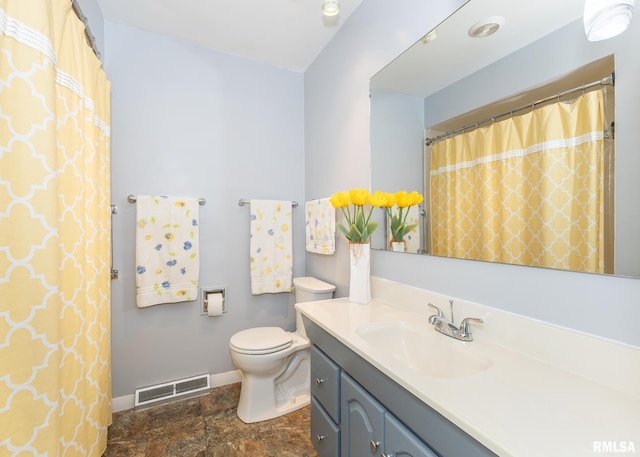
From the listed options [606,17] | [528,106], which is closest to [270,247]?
[528,106]

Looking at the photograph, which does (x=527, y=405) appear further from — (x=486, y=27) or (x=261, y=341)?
(x=261, y=341)

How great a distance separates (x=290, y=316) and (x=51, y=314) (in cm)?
170

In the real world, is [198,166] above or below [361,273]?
above

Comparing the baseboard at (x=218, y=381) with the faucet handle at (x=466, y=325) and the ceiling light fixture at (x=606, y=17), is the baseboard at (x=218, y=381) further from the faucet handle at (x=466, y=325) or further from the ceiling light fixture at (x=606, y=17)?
the ceiling light fixture at (x=606, y=17)

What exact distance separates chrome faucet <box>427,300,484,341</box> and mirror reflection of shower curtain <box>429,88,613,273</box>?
236 millimetres

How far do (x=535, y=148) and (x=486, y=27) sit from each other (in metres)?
0.53

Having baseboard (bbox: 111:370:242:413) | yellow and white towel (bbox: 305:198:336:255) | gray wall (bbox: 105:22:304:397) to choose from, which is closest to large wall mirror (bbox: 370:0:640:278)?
yellow and white towel (bbox: 305:198:336:255)

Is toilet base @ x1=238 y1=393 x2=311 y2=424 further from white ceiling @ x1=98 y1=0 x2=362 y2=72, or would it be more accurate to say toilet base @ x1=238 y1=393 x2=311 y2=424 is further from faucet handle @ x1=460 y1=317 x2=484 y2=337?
white ceiling @ x1=98 y1=0 x2=362 y2=72

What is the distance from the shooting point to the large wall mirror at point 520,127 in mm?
735

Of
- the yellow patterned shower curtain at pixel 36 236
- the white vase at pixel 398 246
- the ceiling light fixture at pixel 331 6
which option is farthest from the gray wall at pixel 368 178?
the yellow patterned shower curtain at pixel 36 236

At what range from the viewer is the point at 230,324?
2137 millimetres

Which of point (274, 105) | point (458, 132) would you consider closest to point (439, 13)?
point (458, 132)

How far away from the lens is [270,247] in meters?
2.17

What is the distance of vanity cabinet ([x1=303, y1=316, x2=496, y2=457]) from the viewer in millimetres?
669
